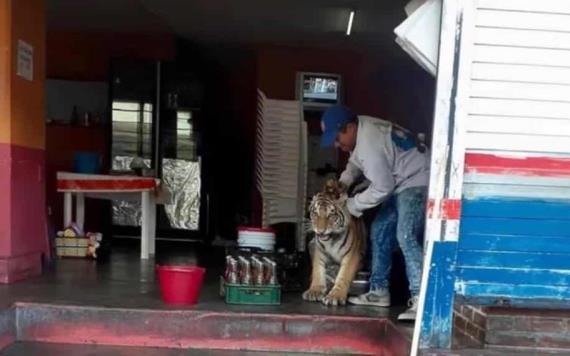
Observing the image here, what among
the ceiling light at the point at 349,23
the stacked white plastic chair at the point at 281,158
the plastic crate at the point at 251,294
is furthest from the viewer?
the stacked white plastic chair at the point at 281,158

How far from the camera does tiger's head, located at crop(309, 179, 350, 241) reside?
13.9 ft

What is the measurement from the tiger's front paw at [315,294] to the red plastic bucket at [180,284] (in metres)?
0.76

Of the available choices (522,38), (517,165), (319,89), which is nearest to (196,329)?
(517,165)

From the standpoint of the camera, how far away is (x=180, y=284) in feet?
13.2

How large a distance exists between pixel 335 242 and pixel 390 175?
0.60 metres

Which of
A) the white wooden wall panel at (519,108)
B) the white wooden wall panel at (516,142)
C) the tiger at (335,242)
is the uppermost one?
the white wooden wall panel at (519,108)

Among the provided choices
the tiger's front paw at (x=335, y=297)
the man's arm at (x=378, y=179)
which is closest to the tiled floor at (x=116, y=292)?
the tiger's front paw at (x=335, y=297)

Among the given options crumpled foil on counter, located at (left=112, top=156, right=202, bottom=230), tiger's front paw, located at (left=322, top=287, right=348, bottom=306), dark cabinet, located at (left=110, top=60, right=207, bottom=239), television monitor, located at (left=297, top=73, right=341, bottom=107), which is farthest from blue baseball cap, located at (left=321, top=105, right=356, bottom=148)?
crumpled foil on counter, located at (left=112, top=156, right=202, bottom=230)

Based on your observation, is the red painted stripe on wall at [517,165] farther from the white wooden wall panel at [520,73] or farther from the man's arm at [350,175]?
the man's arm at [350,175]

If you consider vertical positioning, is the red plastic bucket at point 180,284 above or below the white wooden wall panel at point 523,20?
below

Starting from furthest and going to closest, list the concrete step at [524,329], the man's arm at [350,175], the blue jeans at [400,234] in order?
1. the man's arm at [350,175]
2. the blue jeans at [400,234]
3. the concrete step at [524,329]

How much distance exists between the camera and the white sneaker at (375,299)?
14.1 feet

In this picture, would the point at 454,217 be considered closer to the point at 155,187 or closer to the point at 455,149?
the point at 455,149

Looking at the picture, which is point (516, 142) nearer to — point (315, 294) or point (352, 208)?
point (352, 208)
